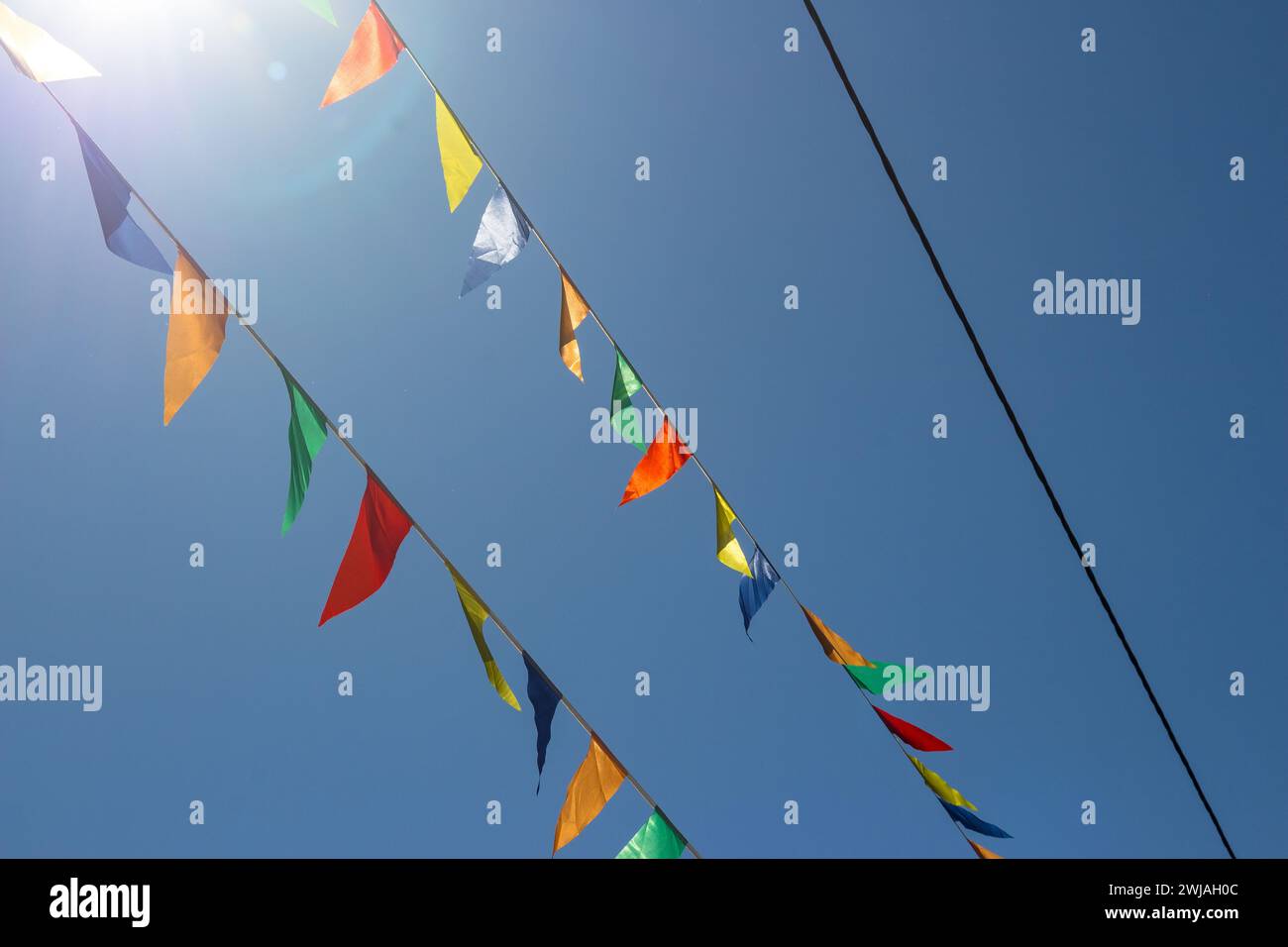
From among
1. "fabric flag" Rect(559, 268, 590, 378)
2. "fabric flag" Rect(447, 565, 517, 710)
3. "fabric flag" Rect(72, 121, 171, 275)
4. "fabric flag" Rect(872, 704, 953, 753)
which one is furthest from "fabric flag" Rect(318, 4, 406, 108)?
"fabric flag" Rect(872, 704, 953, 753)

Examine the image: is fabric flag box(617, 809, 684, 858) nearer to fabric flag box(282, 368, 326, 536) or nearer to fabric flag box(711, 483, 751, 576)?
fabric flag box(711, 483, 751, 576)

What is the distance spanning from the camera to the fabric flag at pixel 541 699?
2.22 meters

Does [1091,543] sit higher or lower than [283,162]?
lower

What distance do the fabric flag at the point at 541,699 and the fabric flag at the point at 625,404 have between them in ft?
3.09

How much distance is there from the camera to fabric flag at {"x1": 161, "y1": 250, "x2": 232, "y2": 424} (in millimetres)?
2084

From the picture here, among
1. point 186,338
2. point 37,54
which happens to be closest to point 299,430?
point 186,338

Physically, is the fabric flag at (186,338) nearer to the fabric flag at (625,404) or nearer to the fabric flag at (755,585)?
the fabric flag at (625,404)

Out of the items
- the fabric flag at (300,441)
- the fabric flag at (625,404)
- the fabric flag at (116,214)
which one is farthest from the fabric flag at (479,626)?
the fabric flag at (116,214)

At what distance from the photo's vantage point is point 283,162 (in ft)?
12.8
